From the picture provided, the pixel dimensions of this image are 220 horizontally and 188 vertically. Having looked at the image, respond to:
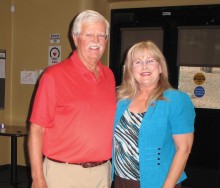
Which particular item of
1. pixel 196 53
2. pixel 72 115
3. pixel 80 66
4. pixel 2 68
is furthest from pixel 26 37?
pixel 72 115

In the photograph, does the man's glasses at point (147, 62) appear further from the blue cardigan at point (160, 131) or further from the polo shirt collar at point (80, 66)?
the polo shirt collar at point (80, 66)

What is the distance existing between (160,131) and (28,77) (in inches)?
135

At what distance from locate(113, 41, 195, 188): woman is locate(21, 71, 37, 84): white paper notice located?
3.08m

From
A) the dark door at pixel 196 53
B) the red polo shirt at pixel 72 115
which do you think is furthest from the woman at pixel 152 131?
the dark door at pixel 196 53

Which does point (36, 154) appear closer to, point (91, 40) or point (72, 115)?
point (72, 115)

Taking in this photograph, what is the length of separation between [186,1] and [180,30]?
373 millimetres

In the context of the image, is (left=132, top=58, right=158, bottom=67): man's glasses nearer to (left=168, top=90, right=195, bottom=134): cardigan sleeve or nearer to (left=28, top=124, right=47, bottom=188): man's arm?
(left=168, top=90, right=195, bottom=134): cardigan sleeve

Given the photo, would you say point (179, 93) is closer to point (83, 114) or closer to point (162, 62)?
point (162, 62)

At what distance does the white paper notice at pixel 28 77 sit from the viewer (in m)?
4.90

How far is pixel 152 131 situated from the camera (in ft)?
6.20

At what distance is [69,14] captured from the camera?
461 centimetres

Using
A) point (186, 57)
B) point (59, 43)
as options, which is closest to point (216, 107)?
point (186, 57)

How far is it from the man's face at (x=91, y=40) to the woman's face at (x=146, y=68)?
26 cm

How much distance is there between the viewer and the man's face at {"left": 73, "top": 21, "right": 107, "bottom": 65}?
81.5 inches
